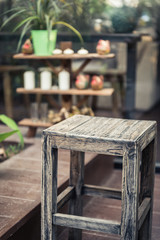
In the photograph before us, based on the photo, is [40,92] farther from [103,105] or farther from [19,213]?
[19,213]

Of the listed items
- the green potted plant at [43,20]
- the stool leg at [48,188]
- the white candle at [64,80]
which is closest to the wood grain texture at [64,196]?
the stool leg at [48,188]

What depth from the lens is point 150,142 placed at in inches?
79.8

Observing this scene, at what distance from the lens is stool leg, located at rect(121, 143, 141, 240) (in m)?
1.70

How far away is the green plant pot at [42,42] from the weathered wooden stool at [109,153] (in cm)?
132

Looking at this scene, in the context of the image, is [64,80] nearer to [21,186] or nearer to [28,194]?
[21,186]

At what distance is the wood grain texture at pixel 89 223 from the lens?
5.88ft

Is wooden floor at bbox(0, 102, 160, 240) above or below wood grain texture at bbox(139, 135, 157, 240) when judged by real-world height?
below

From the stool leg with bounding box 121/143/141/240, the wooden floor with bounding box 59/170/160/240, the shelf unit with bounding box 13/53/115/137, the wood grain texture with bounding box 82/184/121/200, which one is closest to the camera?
the stool leg with bounding box 121/143/141/240

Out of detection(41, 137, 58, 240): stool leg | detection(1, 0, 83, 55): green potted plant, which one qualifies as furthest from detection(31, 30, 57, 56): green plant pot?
detection(41, 137, 58, 240): stool leg

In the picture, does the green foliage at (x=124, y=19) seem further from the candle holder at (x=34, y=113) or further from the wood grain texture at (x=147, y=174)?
the wood grain texture at (x=147, y=174)

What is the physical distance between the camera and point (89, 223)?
183 cm

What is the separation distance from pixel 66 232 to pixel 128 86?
1.41m

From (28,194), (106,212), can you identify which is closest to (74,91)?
(106,212)

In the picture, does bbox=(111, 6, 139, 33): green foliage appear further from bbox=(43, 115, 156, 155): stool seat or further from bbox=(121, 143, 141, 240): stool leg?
bbox=(121, 143, 141, 240): stool leg
